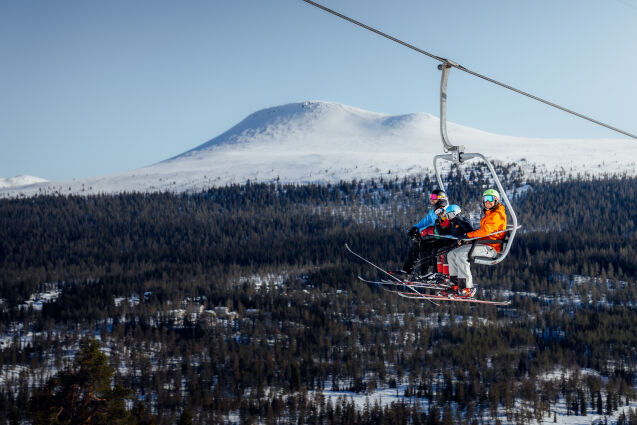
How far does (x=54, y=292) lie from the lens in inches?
7018

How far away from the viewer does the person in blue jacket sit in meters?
16.9

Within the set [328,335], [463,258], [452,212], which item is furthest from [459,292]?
[328,335]

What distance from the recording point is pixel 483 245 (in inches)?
645

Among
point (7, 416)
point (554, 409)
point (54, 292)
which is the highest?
point (54, 292)

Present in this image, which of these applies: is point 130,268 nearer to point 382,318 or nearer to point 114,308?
point 114,308

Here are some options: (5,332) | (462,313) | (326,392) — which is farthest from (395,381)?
(5,332)

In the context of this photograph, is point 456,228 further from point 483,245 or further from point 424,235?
point 424,235

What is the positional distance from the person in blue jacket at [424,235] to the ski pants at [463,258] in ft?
2.46

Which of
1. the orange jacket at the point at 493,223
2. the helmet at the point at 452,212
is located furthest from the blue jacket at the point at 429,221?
the orange jacket at the point at 493,223

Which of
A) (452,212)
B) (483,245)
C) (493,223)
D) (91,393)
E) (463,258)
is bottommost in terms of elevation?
(91,393)

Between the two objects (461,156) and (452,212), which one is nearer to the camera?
(461,156)

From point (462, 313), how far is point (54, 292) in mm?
114176

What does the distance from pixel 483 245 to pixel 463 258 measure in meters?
0.69

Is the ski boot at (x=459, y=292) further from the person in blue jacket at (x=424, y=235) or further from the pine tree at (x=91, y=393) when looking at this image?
the pine tree at (x=91, y=393)
